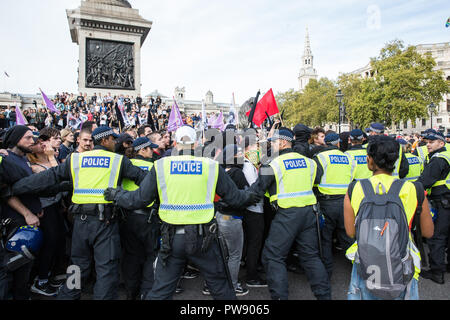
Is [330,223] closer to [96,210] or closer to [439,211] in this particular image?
[439,211]

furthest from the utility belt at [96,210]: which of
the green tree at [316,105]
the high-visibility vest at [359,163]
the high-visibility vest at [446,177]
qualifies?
the green tree at [316,105]

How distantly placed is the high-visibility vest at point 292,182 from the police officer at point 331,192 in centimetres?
64

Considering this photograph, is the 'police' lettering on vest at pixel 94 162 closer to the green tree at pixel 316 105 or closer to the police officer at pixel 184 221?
the police officer at pixel 184 221

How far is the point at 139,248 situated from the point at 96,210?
3.03 ft

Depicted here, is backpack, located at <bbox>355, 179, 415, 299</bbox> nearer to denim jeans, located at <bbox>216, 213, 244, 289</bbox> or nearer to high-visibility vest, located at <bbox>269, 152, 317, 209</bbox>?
high-visibility vest, located at <bbox>269, 152, 317, 209</bbox>

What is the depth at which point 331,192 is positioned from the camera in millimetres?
4328

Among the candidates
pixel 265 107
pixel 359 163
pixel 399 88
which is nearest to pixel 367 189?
pixel 359 163

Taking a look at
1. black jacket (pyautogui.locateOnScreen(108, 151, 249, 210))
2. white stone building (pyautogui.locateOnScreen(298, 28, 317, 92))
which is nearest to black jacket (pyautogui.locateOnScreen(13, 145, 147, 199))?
black jacket (pyautogui.locateOnScreen(108, 151, 249, 210))

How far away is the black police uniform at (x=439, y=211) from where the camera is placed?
440 centimetres

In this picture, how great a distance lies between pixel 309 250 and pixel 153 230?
1920 mm

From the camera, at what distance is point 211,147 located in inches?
193
